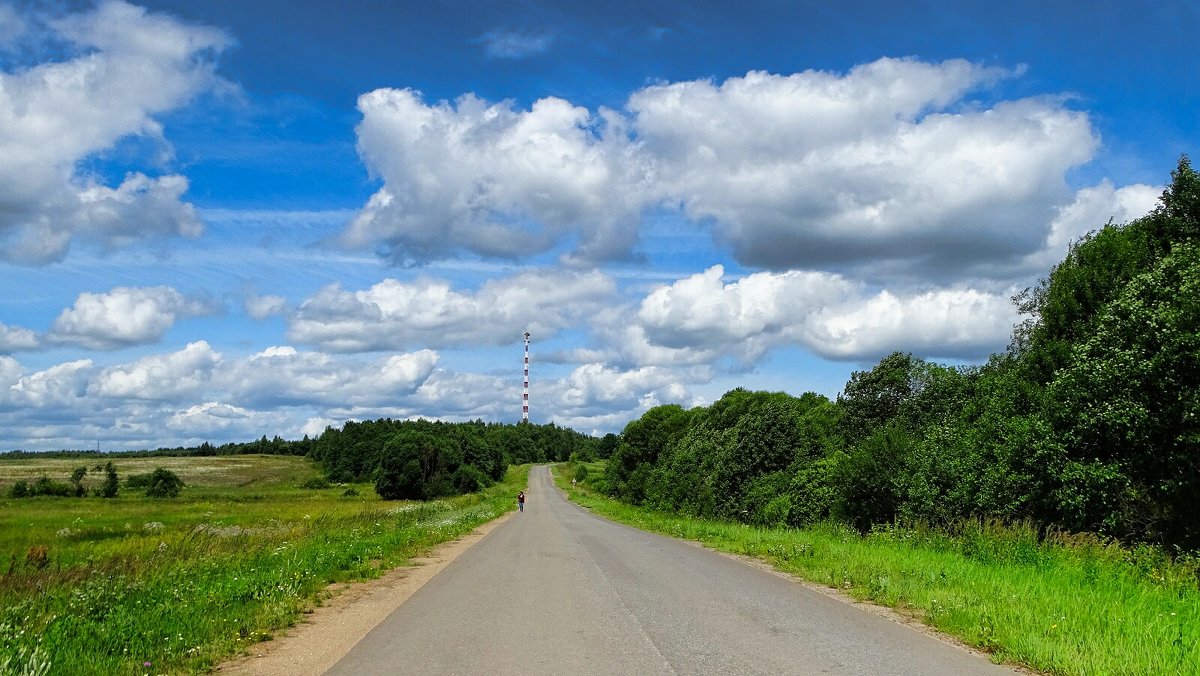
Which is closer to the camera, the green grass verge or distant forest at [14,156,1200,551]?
the green grass verge

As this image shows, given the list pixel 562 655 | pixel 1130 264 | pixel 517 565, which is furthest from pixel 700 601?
pixel 1130 264

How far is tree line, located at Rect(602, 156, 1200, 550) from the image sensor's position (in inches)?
714

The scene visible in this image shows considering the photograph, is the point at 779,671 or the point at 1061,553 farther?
the point at 1061,553

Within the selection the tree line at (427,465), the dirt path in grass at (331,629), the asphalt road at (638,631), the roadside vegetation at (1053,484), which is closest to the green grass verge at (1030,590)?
the roadside vegetation at (1053,484)

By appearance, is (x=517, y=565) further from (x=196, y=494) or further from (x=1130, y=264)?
(x=196, y=494)

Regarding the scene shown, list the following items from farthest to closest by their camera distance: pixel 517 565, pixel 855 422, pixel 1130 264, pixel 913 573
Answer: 1. pixel 855 422
2. pixel 1130 264
3. pixel 517 565
4. pixel 913 573

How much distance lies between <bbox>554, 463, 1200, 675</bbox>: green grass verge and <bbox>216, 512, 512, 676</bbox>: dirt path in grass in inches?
279

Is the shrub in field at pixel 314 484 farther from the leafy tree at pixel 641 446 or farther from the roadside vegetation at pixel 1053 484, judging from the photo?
the roadside vegetation at pixel 1053 484

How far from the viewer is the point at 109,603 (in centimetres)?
1005

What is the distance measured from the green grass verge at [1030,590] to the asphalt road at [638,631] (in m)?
0.67

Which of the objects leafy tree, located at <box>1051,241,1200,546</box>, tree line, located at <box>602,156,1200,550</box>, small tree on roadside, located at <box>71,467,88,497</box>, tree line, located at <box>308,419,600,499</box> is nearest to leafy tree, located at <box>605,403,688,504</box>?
tree line, located at <box>308,419,600,499</box>

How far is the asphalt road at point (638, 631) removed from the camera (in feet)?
24.6

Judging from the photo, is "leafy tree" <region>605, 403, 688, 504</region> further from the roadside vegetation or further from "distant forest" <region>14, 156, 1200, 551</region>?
the roadside vegetation

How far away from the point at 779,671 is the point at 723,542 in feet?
57.9
